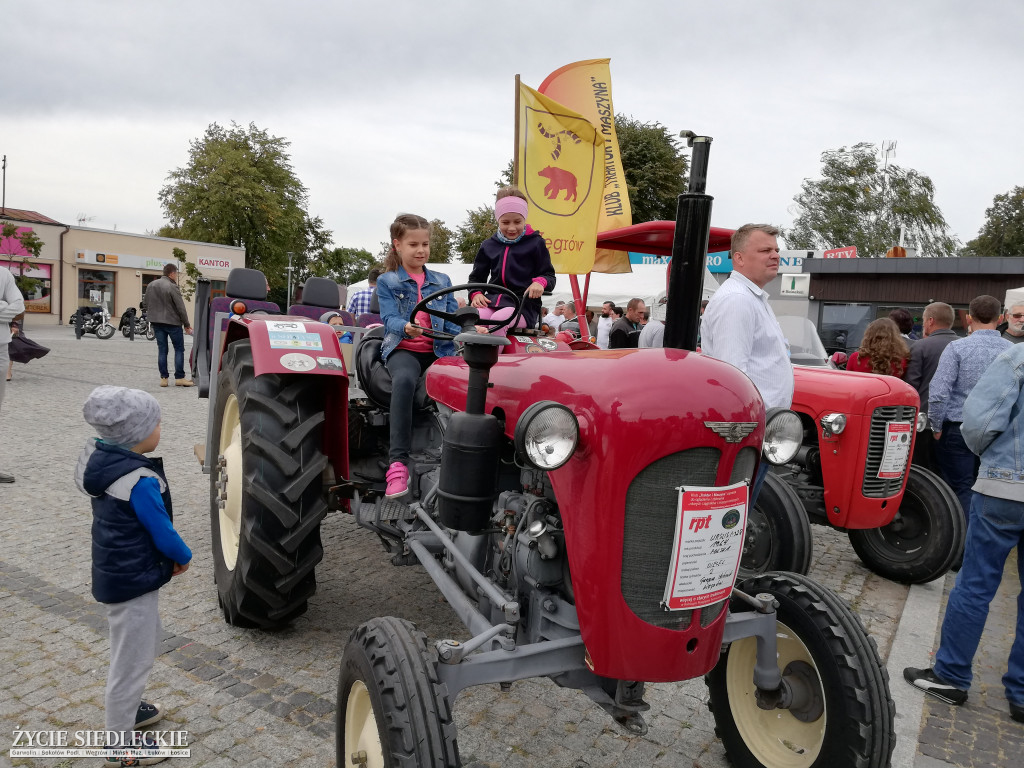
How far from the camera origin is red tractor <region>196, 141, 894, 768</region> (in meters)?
1.78

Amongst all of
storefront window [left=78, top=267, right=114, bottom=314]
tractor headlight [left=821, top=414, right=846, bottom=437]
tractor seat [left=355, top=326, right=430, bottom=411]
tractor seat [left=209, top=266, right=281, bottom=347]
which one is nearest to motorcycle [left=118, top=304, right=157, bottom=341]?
storefront window [left=78, top=267, right=114, bottom=314]

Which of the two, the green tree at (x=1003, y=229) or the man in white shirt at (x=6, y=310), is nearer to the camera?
the man in white shirt at (x=6, y=310)

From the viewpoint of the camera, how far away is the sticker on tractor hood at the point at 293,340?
315cm

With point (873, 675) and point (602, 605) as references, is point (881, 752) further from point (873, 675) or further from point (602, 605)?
point (602, 605)

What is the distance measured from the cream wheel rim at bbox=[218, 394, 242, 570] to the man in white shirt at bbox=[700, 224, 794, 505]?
2113mm

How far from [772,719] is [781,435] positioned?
90 cm

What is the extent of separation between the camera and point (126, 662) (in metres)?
2.34

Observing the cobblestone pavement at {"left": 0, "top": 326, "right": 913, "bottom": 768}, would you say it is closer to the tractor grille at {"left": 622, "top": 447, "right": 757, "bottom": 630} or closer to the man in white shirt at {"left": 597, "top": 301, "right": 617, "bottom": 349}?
the tractor grille at {"left": 622, "top": 447, "right": 757, "bottom": 630}

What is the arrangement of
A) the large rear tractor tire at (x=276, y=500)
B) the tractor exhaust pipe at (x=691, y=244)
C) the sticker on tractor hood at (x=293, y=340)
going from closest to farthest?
the tractor exhaust pipe at (x=691, y=244) → the large rear tractor tire at (x=276, y=500) → the sticker on tractor hood at (x=293, y=340)

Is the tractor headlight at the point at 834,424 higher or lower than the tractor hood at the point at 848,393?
lower

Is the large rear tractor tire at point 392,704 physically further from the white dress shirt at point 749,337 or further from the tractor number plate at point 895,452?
the tractor number plate at point 895,452

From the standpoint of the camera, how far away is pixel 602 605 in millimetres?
1821

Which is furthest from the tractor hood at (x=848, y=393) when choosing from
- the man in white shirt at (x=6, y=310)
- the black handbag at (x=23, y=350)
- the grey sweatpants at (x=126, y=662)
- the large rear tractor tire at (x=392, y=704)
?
the black handbag at (x=23, y=350)

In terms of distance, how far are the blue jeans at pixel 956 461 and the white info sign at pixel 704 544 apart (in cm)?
395
